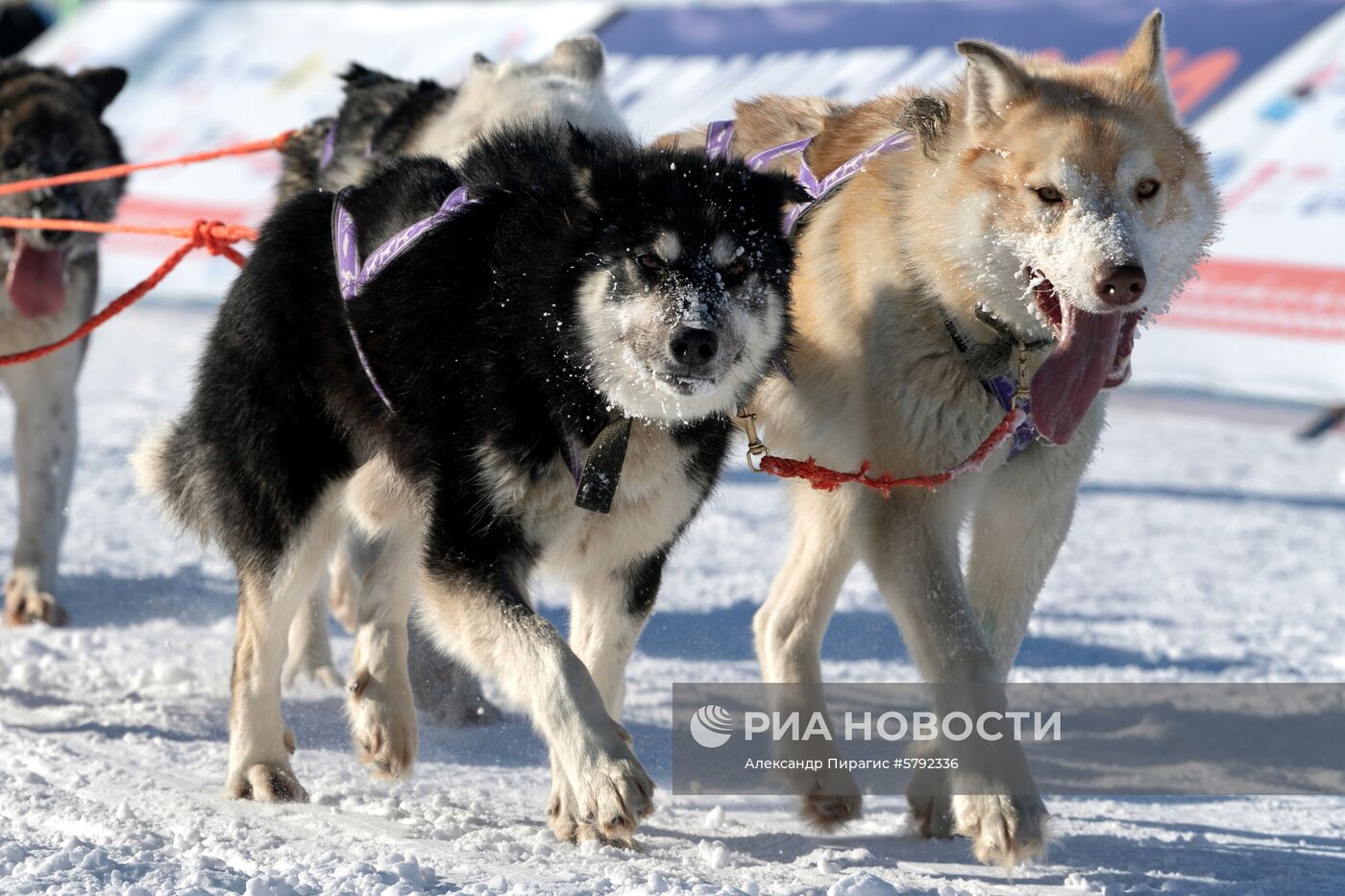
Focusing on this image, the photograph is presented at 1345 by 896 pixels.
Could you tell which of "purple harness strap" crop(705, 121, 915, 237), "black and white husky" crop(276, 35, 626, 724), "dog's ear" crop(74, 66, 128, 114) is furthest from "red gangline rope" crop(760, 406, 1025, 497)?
"dog's ear" crop(74, 66, 128, 114)

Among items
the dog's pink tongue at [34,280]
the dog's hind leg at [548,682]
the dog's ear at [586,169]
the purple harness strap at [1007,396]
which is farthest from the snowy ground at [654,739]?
the dog's ear at [586,169]

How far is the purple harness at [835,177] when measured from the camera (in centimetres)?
329

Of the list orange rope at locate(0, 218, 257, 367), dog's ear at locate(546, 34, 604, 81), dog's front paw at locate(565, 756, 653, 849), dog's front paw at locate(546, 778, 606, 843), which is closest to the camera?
dog's front paw at locate(565, 756, 653, 849)

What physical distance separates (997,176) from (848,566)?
1009 millimetres

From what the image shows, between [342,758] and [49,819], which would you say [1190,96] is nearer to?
[342,758]

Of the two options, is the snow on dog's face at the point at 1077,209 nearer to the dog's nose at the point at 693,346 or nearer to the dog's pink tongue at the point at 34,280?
the dog's nose at the point at 693,346

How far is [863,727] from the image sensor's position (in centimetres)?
418

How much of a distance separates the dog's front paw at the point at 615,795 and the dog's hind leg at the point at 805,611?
789 mm

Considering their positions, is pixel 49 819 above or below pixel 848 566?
below

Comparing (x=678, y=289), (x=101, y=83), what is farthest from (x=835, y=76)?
(x=678, y=289)

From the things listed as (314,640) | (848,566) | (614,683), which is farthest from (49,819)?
(848,566)

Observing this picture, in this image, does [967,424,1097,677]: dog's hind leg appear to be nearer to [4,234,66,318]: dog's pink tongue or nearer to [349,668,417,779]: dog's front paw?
[349,668,417,779]: dog's front paw

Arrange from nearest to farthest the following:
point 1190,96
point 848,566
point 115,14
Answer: point 848,566 < point 1190,96 < point 115,14

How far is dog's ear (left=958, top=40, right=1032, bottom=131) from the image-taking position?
3.17m
